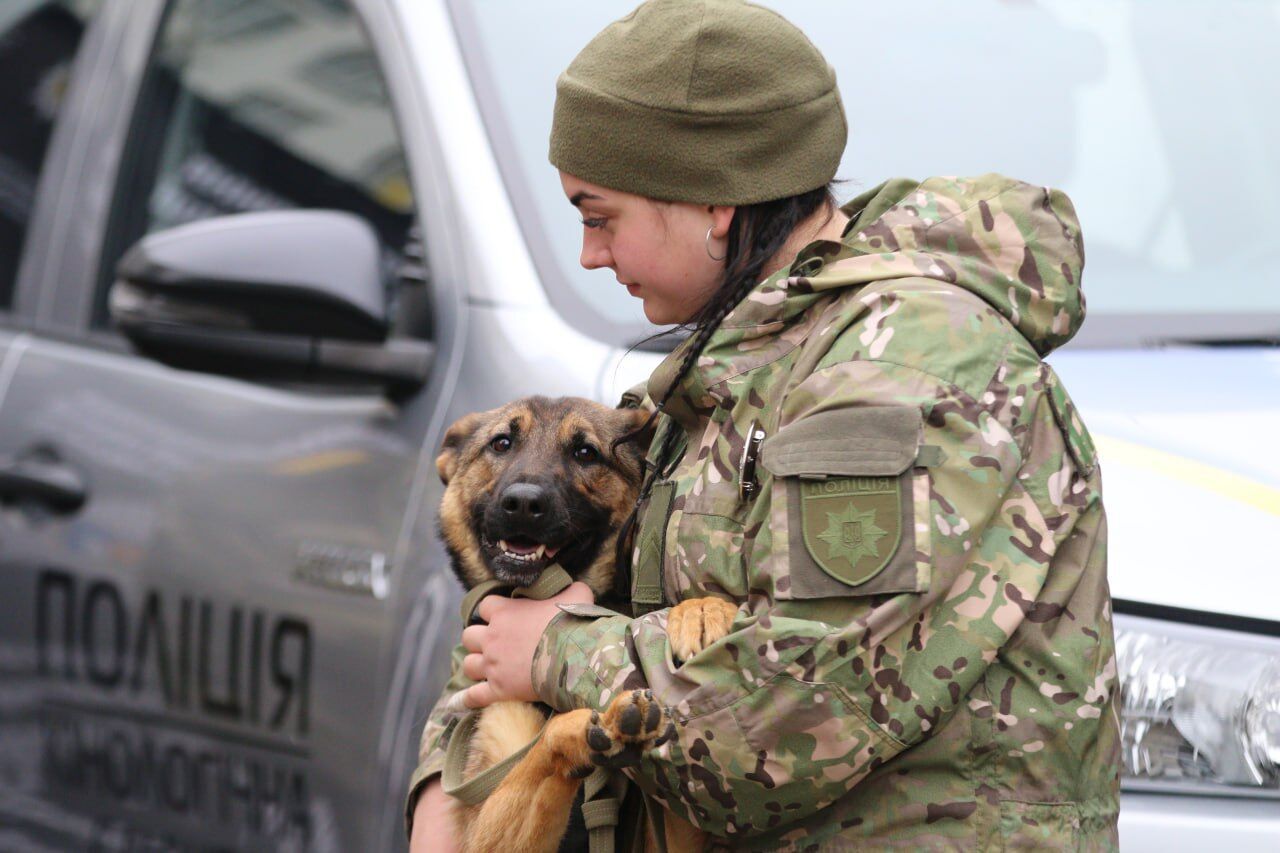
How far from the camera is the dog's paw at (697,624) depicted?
1814 millimetres

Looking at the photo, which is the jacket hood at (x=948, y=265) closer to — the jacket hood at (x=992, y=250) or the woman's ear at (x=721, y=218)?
the jacket hood at (x=992, y=250)

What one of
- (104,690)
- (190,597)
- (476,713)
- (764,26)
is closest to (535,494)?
(476,713)

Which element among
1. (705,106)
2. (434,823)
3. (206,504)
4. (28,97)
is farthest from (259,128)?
(705,106)

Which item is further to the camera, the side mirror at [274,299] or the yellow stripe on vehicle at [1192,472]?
the side mirror at [274,299]

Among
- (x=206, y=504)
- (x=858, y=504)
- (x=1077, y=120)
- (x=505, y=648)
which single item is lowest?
(x=206, y=504)

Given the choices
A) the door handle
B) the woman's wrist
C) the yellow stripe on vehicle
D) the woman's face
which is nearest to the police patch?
the woman's face

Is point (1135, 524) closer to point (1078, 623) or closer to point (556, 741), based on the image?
point (1078, 623)

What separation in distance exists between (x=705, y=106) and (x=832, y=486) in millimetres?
506

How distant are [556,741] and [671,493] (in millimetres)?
341

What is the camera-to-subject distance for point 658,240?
2.04m

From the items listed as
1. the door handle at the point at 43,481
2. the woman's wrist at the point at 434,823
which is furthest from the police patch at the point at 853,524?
the door handle at the point at 43,481

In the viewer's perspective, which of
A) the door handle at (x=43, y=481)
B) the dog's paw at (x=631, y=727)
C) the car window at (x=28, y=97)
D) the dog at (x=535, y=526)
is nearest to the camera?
the dog's paw at (x=631, y=727)

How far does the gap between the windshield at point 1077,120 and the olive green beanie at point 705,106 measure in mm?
839

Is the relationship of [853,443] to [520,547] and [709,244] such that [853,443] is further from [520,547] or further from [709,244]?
[520,547]
